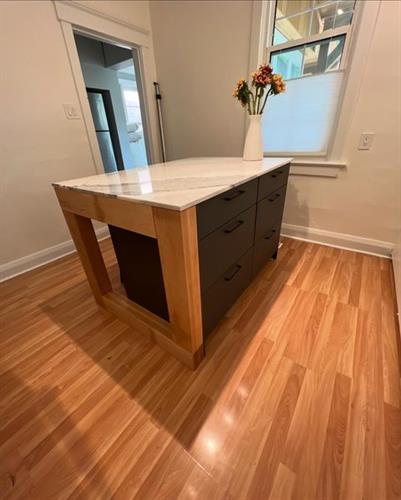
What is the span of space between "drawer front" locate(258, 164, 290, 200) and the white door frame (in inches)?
67.7

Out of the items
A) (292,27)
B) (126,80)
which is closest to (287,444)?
(292,27)

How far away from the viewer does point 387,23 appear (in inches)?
55.3

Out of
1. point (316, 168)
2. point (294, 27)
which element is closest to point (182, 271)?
point (316, 168)

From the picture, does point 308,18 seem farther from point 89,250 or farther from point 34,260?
point 34,260

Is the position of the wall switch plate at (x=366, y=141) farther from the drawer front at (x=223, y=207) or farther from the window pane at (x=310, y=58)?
the drawer front at (x=223, y=207)

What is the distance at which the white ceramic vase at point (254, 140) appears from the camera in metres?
1.50

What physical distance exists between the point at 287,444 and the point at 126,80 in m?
5.39

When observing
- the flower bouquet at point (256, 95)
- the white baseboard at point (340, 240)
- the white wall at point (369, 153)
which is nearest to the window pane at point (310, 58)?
the white wall at point (369, 153)

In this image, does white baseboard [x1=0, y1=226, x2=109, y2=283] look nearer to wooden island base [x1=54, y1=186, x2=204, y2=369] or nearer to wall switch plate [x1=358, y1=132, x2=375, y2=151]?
wooden island base [x1=54, y1=186, x2=204, y2=369]

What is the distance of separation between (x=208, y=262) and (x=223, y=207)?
0.81 feet

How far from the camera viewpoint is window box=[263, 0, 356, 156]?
1.63 m

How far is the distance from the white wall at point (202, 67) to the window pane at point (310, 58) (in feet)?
0.99

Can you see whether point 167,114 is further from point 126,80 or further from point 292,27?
point 126,80

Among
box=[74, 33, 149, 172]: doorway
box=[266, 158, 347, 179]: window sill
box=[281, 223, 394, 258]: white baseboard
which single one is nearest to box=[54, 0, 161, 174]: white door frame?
box=[74, 33, 149, 172]: doorway
